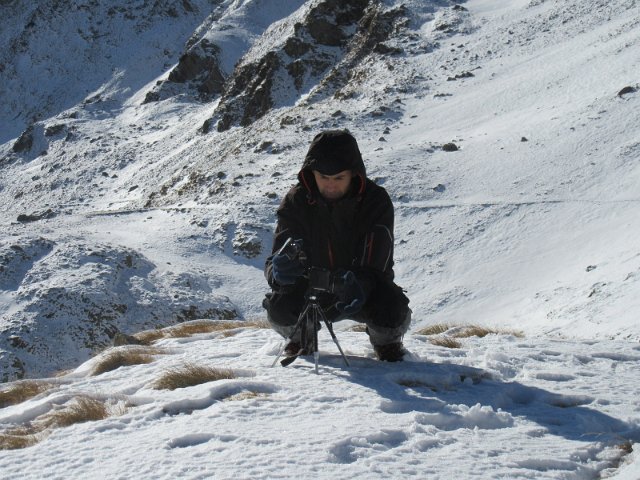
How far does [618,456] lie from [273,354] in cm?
297

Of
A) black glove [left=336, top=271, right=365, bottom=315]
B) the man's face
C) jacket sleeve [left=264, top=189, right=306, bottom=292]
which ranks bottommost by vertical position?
black glove [left=336, top=271, right=365, bottom=315]

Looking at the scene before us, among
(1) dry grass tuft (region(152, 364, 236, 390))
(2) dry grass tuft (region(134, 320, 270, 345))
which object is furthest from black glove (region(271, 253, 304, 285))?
(2) dry grass tuft (region(134, 320, 270, 345))

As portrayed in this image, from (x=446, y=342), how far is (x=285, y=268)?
2.11 metres

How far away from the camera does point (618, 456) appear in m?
3.06

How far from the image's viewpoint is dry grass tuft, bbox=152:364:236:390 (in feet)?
14.7

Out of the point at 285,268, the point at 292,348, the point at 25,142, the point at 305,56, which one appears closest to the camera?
the point at 285,268

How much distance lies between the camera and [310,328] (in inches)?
202

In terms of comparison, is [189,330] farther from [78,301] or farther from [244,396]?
[78,301]

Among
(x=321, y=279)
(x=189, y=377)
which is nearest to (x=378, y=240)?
(x=321, y=279)

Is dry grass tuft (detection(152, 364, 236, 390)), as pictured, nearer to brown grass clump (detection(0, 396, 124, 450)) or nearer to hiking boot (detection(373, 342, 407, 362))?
brown grass clump (detection(0, 396, 124, 450))

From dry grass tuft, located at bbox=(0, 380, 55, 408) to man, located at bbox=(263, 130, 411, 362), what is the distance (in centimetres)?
220

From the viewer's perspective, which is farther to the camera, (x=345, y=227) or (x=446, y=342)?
(x=446, y=342)

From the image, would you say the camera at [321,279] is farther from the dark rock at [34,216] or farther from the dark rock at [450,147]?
the dark rock at [34,216]

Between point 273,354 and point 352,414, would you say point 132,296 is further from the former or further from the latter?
point 352,414
